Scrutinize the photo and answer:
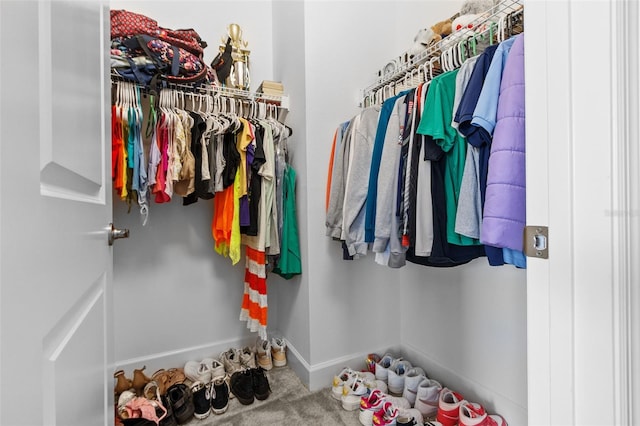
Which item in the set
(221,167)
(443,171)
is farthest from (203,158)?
(443,171)

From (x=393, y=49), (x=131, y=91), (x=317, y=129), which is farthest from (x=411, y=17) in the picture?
(x=131, y=91)

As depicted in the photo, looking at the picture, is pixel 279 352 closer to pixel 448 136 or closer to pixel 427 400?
pixel 427 400

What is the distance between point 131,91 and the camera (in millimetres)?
1348

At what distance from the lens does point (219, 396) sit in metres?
1.41

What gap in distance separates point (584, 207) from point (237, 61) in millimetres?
1828

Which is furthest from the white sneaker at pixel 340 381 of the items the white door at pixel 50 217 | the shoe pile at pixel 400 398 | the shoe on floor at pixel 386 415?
the white door at pixel 50 217

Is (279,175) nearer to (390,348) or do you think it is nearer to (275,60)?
(275,60)

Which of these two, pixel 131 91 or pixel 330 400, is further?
pixel 330 400

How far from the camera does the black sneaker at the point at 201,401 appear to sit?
1.35 metres

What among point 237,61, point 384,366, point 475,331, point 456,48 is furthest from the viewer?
point 237,61

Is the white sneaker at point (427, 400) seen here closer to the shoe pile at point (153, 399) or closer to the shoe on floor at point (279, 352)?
the shoe on floor at point (279, 352)

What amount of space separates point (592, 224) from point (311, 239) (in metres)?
1.26

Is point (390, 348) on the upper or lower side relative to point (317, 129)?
lower

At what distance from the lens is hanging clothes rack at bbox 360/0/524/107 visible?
94cm
